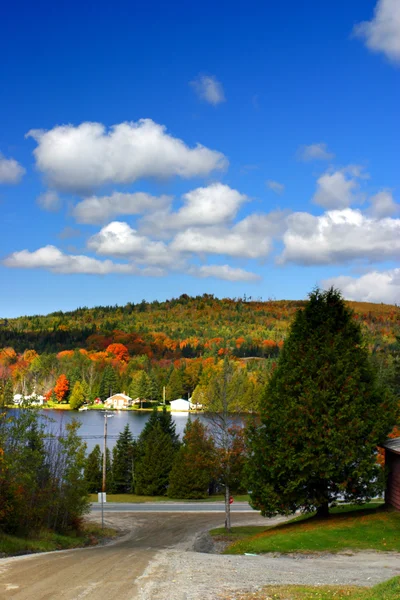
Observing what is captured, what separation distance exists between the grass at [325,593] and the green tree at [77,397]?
131 meters

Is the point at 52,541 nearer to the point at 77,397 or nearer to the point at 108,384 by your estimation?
the point at 77,397

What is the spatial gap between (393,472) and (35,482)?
17801 mm

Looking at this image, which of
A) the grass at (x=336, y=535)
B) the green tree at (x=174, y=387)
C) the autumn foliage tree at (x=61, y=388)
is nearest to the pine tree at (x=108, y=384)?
the autumn foliage tree at (x=61, y=388)

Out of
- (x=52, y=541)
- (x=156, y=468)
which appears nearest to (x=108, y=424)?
(x=156, y=468)

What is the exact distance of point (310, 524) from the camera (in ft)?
81.7

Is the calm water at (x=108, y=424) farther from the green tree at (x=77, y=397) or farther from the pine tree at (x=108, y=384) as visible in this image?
the pine tree at (x=108, y=384)

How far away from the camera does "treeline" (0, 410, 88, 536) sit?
25.5m

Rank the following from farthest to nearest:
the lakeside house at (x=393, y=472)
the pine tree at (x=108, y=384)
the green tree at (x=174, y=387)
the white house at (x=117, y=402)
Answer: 1. the pine tree at (x=108, y=384)
2. the green tree at (x=174, y=387)
3. the white house at (x=117, y=402)
4. the lakeside house at (x=393, y=472)

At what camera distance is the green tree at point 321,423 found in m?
23.5

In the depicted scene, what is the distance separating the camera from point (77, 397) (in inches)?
5463

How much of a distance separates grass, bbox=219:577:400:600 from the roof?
11527 mm

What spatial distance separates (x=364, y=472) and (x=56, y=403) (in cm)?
13842

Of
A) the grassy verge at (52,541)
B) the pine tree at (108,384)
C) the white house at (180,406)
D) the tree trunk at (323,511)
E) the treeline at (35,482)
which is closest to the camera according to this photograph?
the grassy verge at (52,541)

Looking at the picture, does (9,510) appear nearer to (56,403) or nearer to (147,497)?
(147,497)
